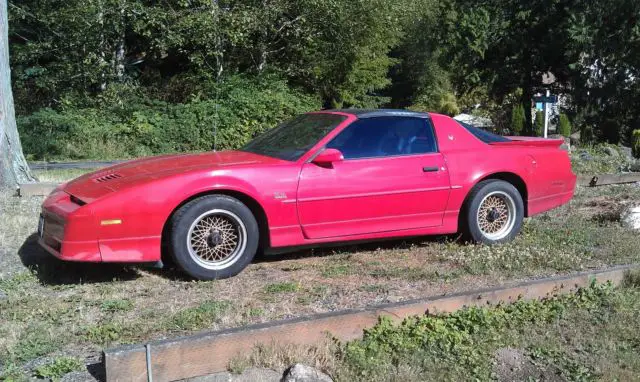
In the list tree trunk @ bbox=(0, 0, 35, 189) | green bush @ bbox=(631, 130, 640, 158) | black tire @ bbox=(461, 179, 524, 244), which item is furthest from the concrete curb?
green bush @ bbox=(631, 130, 640, 158)

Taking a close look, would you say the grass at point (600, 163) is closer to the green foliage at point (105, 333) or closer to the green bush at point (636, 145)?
the green bush at point (636, 145)

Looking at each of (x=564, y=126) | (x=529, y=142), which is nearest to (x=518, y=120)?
(x=564, y=126)

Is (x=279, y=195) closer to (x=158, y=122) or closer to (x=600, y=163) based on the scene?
(x=600, y=163)

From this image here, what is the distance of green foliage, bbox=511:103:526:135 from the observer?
2314cm

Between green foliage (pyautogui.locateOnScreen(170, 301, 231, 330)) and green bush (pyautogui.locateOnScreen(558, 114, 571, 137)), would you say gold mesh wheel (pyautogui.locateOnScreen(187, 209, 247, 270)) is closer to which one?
green foliage (pyautogui.locateOnScreen(170, 301, 231, 330))

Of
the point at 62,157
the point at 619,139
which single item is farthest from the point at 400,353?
the point at 619,139

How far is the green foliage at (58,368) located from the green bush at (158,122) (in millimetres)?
13756

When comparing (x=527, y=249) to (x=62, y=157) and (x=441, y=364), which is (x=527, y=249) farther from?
(x=62, y=157)

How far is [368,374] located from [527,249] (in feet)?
9.59

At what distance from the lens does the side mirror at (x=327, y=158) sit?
5516 millimetres

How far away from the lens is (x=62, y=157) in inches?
663

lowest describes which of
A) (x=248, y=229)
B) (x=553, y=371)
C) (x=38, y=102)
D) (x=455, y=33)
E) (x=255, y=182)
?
(x=553, y=371)

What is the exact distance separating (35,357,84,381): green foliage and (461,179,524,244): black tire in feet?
12.6

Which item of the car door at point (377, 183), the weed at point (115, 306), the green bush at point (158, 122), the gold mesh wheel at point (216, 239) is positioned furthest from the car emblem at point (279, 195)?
the green bush at point (158, 122)
